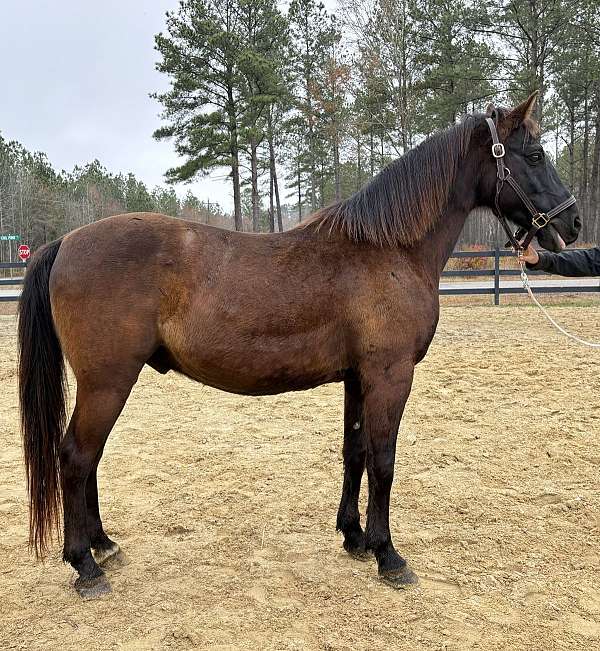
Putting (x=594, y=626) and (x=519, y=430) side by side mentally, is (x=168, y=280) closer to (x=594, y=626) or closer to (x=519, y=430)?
(x=594, y=626)

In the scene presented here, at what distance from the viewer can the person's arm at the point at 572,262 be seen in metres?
3.43

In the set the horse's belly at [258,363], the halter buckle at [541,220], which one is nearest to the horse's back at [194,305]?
the horse's belly at [258,363]

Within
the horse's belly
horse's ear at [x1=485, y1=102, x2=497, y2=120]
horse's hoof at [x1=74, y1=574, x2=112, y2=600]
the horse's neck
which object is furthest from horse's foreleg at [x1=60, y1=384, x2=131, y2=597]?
horse's ear at [x1=485, y1=102, x2=497, y2=120]

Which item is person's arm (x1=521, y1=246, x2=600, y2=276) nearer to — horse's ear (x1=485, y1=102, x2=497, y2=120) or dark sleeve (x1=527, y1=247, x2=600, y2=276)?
dark sleeve (x1=527, y1=247, x2=600, y2=276)

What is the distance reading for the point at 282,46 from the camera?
23953 millimetres

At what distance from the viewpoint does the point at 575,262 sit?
3533 mm

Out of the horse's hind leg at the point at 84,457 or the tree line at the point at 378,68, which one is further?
the tree line at the point at 378,68

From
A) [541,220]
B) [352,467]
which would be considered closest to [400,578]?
[352,467]

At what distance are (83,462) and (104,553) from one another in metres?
0.64

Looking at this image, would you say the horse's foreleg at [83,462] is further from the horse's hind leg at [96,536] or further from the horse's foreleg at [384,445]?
the horse's foreleg at [384,445]

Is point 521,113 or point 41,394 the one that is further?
point 521,113

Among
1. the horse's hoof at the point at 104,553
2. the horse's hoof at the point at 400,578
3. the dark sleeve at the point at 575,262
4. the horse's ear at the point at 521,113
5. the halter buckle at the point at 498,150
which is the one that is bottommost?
the horse's hoof at the point at 400,578

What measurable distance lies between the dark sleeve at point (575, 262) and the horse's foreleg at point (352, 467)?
1670mm

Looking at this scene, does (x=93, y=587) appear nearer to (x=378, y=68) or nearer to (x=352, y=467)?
(x=352, y=467)
